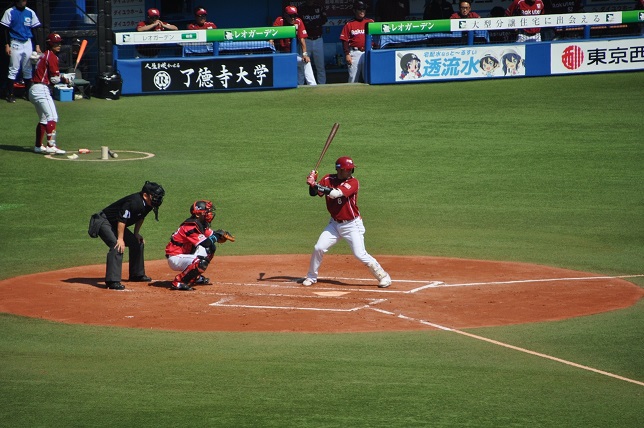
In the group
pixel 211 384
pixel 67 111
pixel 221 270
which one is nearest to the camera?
pixel 211 384

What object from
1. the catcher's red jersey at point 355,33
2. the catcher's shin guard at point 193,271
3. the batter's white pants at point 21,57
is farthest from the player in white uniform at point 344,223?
the catcher's red jersey at point 355,33

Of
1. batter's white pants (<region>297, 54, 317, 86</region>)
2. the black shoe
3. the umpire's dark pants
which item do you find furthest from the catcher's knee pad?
batter's white pants (<region>297, 54, 317, 86</region>)

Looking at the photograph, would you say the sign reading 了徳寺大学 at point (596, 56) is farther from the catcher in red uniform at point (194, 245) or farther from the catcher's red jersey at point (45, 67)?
the catcher in red uniform at point (194, 245)

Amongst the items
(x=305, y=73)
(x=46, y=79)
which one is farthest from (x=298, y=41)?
(x=46, y=79)

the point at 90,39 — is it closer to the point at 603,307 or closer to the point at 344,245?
the point at 344,245

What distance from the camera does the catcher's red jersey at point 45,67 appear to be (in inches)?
837

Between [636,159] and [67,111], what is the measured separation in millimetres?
13586

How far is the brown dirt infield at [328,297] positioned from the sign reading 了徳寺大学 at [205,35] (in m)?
11.4

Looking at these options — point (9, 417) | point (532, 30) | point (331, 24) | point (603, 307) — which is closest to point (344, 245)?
point (603, 307)

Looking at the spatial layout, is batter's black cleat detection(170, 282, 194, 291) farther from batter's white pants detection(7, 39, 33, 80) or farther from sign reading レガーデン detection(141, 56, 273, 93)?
sign reading レガーデン detection(141, 56, 273, 93)

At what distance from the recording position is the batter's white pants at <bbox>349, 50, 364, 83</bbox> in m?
28.0

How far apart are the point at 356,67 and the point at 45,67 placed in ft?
31.8

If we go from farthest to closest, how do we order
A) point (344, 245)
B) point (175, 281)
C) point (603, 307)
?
1. point (344, 245)
2. point (175, 281)
3. point (603, 307)

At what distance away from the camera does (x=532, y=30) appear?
91.4ft
